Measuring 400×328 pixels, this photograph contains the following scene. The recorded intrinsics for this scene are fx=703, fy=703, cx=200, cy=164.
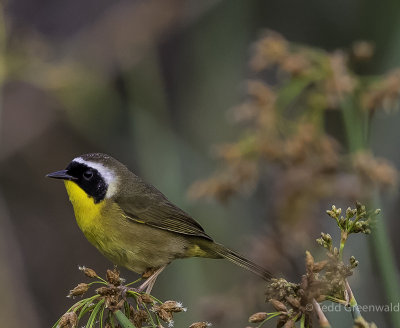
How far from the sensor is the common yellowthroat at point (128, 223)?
11.1ft

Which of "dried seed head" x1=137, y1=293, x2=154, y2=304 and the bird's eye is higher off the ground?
the bird's eye

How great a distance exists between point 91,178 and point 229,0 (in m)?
2.18

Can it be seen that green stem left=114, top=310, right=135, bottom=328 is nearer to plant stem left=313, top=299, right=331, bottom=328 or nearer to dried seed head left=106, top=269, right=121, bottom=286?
dried seed head left=106, top=269, right=121, bottom=286

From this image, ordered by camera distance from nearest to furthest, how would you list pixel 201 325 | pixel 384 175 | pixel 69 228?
pixel 201 325 → pixel 384 175 → pixel 69 228

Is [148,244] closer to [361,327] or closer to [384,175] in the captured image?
[384,175]

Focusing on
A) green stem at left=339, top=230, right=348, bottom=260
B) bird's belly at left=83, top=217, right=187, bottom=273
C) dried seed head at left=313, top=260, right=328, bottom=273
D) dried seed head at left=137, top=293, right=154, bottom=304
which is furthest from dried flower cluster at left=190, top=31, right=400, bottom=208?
dried seed head at left=313, top=260, right=328, bottom=273

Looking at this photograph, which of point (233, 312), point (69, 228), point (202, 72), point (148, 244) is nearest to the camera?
point (233, 312)

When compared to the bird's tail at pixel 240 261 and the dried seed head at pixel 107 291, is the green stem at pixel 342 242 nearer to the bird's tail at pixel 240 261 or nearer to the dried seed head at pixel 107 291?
the dried seed head at pixel 107 291

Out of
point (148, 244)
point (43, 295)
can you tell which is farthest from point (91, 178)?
point (43, 295)

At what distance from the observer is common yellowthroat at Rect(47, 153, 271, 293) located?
3.39 metres

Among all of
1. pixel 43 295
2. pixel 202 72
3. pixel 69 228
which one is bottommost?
pixel 43 295

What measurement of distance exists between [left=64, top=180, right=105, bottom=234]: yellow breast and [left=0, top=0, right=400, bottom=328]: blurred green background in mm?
668

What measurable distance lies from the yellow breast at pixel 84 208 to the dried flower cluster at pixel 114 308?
108 centimetres

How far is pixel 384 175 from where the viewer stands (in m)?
2.96
